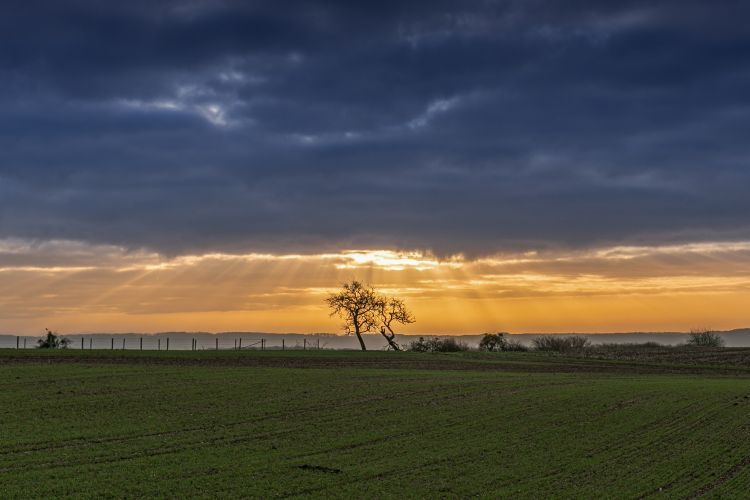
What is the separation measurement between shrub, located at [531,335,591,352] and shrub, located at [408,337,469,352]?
434 inches

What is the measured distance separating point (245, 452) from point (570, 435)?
1153 centimetres

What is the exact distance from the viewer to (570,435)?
25281 mm

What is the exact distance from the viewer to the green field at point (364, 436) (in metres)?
18.0

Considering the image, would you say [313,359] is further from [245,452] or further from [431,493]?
[431,493]

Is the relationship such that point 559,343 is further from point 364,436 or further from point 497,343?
point 364,436

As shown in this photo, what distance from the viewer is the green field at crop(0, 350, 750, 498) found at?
18.0 metres

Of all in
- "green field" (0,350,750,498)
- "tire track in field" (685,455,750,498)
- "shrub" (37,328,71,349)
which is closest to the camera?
"tire track in field" (685,455,750,498)

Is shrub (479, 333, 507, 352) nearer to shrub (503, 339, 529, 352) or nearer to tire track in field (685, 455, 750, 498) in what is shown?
shrub (503, 339, 529, 352)

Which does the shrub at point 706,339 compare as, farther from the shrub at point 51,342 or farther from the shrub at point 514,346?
the shrub at point 51,342

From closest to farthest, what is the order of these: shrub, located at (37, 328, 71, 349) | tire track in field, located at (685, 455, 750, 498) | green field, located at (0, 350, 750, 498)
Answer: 1. tire track in field, located at (685, 455, 750, 498)
2. green field, located at (0, 350, 750, 498)
3. shrub, located at (37, 328, 71, 349)

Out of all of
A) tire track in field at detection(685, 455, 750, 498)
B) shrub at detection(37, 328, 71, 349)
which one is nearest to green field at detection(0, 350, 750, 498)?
tire track in field at detection(685, 455, 750, 498)

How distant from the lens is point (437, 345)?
102688mm

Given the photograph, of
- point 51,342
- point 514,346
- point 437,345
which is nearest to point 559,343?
point 514,346

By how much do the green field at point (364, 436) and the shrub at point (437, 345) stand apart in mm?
56642
